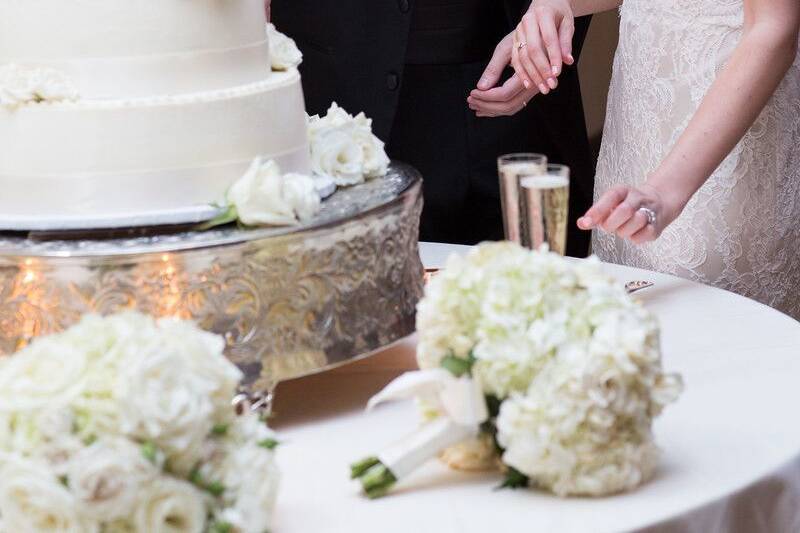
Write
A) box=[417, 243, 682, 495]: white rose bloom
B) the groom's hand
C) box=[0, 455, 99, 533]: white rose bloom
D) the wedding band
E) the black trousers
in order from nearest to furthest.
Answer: box=[0, 455, 99, 533]: white rose bloom → box=[417, 243, 682, 495]: white rose bloom → the wedding band → the groom's hand → the black trousers

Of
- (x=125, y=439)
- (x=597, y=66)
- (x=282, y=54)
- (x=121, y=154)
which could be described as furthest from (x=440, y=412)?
(x=597, y=66)

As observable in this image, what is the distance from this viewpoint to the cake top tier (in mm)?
1867

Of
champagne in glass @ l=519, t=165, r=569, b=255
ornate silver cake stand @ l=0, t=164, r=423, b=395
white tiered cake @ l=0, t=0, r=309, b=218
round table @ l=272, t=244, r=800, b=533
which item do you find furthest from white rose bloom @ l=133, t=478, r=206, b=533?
champagne in glass @ l=519, t=165, r=569, b=255

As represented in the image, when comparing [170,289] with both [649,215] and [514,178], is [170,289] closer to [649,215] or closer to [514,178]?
[514,178]

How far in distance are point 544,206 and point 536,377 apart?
48 centimetres

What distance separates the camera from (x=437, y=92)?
145 inches

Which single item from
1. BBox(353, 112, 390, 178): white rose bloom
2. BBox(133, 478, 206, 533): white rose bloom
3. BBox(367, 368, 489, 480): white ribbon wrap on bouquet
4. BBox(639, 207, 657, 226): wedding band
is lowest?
BBox(639, 207, 657, 226): wedding band

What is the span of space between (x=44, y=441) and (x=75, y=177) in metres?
0.67

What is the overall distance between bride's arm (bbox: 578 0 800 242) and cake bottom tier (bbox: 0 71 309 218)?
84 centimetres

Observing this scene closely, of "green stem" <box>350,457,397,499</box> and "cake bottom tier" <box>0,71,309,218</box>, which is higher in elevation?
"cake bottom tier" <box>0,71,309,218</box>

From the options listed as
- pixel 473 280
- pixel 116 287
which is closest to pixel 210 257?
pixel 116 287

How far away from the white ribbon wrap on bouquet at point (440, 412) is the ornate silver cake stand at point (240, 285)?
0.96 feet

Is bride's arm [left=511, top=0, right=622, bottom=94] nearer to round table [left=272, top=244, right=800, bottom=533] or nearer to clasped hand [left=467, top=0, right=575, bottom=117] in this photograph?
clasped hand [left=467, top=0, right=575, bottom=117]

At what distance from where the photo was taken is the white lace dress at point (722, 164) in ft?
8.84
